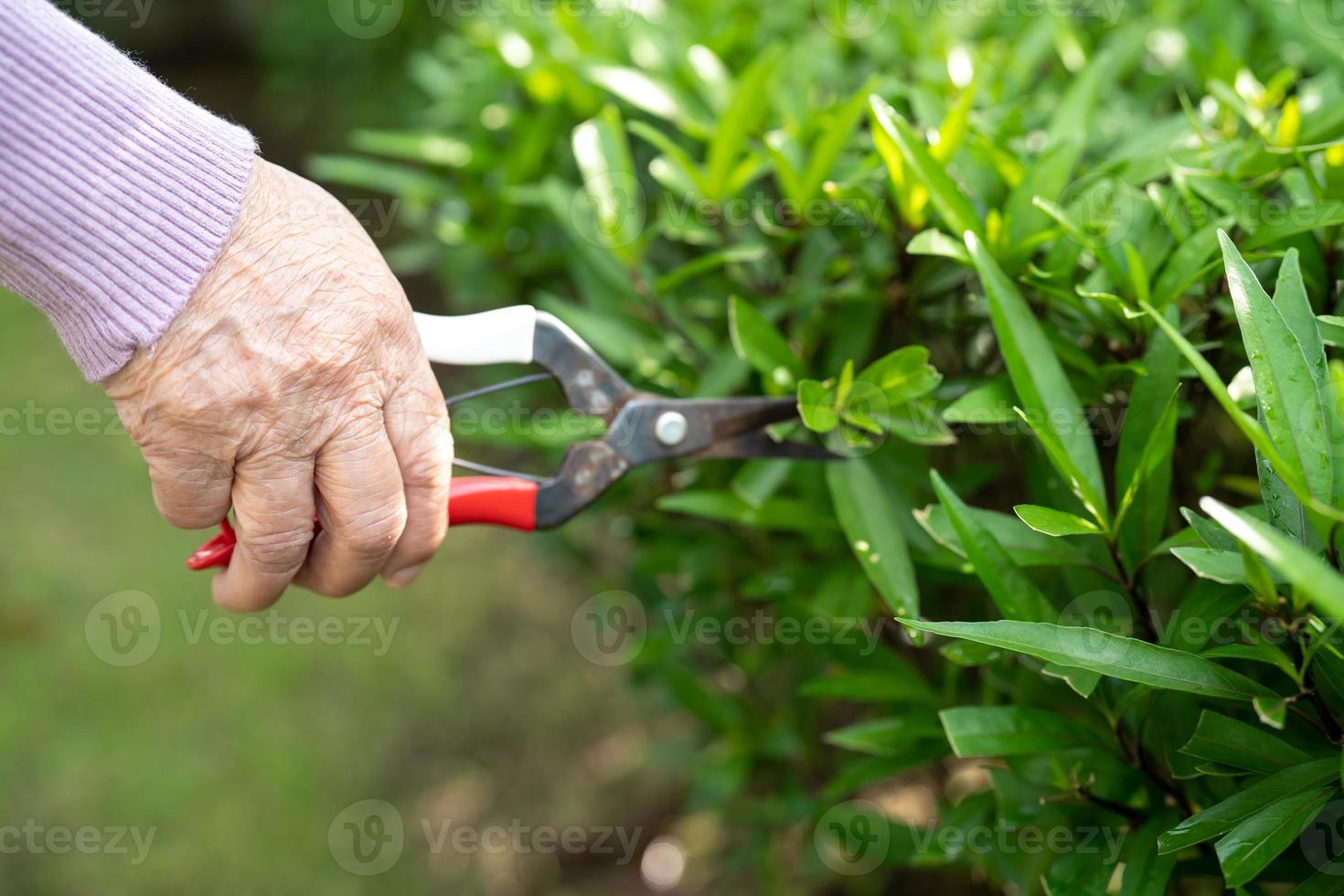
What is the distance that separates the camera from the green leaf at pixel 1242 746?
106 centimetres

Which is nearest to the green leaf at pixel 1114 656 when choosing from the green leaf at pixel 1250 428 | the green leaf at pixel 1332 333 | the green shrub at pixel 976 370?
the green shrub at pixel 976 370

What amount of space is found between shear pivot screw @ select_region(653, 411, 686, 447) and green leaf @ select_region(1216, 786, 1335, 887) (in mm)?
849

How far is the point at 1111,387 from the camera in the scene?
1417 millimetres

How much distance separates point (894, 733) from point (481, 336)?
2.78ft

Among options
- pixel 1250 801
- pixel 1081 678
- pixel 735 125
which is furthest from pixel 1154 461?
→ pixel 735 125

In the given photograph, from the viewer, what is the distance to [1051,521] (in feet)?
3.76

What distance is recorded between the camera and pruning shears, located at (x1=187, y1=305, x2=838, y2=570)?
1.49 m

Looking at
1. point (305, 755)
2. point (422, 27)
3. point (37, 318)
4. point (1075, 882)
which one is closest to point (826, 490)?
point (1075, 882)

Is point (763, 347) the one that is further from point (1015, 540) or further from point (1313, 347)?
point (1313, 347)

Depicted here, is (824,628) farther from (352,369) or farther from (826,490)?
(352,369)

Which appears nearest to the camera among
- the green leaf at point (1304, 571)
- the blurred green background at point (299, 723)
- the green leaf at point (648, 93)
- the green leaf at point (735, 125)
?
the green leaf at point (1304, 571)

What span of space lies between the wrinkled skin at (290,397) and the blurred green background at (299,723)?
1378 mm

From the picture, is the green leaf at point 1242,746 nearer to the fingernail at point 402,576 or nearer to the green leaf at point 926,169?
the green leaf at point 926,169

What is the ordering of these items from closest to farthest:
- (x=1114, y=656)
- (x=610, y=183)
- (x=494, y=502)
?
(x=1114, y=656) < (x=494, y=502) < (x=610, y=183)
